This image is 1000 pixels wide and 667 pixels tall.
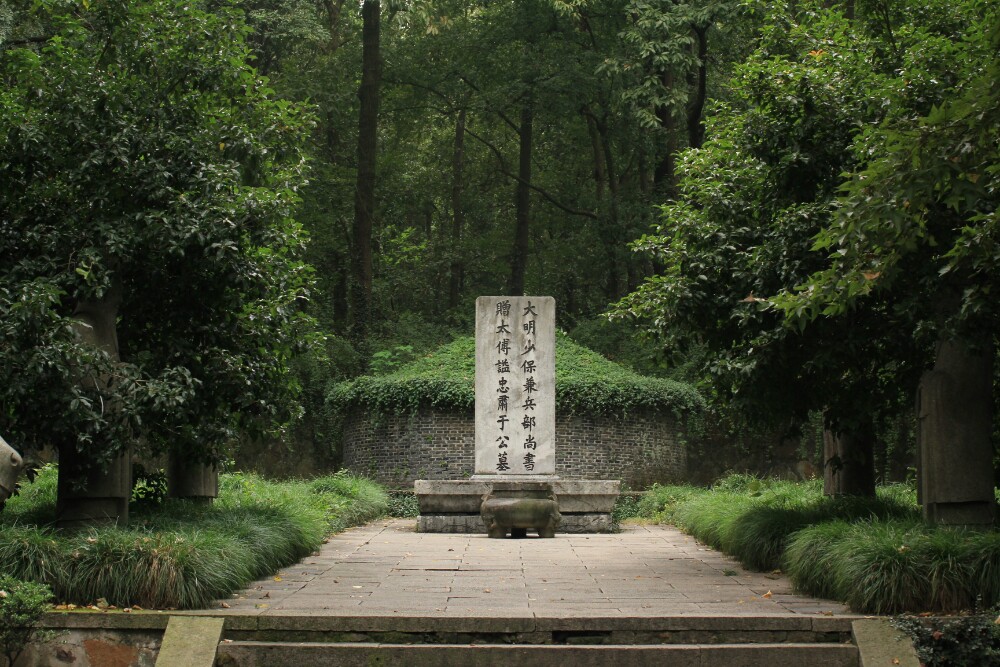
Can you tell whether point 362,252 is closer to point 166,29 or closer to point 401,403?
point 401,403

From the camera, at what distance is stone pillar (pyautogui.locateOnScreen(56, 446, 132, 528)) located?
8.84m

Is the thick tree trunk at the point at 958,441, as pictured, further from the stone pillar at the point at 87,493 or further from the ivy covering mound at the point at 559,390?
the ivy covering mound at the point at 559,390

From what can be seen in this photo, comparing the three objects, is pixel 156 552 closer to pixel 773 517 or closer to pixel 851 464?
pixel 773 517

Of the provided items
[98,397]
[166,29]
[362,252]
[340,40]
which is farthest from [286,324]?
[340,40]

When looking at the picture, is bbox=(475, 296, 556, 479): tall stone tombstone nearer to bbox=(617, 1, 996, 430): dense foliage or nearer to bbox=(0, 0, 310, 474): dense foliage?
bbox=(617, 1, 996, 430): dense foliage

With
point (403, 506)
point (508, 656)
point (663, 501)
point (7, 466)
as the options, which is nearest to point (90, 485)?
point (7, 466)

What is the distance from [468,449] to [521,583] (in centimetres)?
1243

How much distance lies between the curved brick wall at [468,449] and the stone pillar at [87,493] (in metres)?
12.5

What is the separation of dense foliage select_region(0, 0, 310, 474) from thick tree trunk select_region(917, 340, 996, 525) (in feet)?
18.6

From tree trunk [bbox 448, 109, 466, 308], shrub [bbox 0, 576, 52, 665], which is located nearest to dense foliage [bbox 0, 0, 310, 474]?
shrub [bbox 0, 576, 52, 665]

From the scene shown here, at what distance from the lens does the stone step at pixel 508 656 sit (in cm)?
662

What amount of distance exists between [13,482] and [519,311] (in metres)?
10.1

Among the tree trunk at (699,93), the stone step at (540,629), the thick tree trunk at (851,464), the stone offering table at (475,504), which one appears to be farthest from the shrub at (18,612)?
the tree trunk at (699,93)

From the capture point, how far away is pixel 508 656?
262 inches
